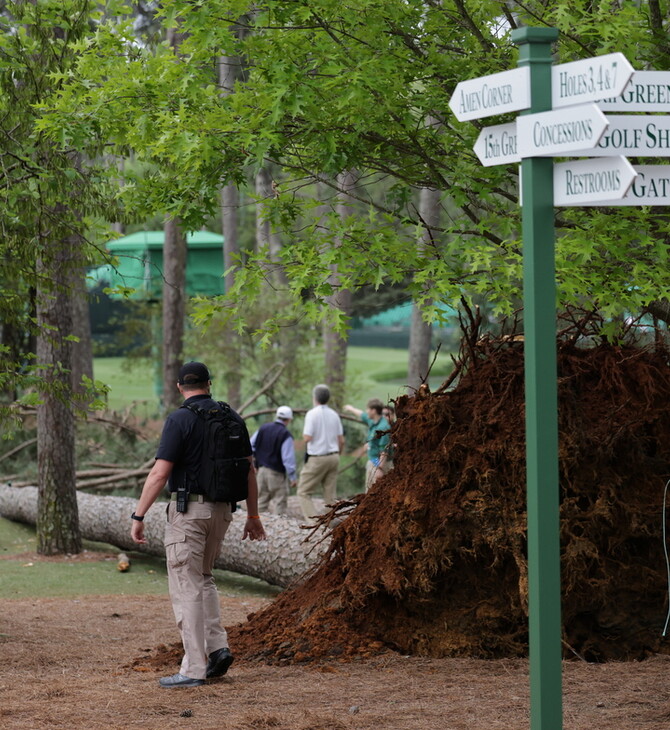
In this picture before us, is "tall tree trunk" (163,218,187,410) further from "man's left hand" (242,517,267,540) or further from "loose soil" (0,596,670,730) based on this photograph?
"man's left hand" (242,517,267,540)

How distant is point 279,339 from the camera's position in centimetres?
2323

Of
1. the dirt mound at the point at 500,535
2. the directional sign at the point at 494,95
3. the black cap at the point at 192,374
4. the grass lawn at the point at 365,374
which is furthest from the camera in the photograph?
the grass lawn at the point at 365,374

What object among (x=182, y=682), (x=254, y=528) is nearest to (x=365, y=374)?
(x=254, y=528)

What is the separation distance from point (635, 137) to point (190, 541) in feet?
12.3

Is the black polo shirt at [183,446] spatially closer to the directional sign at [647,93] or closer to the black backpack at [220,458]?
the black backpack at [220,458]

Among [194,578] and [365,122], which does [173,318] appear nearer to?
[365,122]

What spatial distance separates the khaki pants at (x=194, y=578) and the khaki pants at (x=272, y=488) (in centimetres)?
852

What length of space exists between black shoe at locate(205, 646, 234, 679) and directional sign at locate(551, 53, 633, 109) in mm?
4112

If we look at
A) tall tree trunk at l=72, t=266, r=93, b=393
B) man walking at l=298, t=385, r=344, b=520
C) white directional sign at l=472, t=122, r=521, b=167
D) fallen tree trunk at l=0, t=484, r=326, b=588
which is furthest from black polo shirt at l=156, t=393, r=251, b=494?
tall tree trunk at l=72, t=266, r=93, b=393

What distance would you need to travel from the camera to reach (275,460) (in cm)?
1544

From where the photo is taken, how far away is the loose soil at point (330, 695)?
5676mm

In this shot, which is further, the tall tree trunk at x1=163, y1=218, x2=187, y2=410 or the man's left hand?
the tall tree trunk at x1=163, y1=218, x2=187, y2=410

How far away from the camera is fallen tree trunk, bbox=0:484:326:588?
1120cm

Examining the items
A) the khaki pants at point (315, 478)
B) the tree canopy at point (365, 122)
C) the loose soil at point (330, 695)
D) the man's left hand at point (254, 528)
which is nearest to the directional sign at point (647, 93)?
the tree canopy at point (365, 122)
